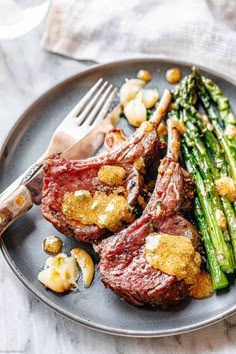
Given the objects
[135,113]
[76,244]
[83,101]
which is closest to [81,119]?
[83,101]

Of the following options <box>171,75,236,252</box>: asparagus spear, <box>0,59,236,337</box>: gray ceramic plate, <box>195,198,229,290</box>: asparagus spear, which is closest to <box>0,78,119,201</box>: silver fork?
<box>0,59,236,337</box>: gray ceramic plate

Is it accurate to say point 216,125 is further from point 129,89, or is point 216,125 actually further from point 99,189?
point 99,189

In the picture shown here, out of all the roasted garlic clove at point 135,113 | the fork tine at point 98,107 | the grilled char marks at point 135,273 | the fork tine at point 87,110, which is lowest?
the grilled char marks at point 135,273

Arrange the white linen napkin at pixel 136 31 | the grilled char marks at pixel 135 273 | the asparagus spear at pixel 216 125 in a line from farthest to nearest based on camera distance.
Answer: the white linen napkin at pixel 136 31
the asparagus spear at pixel 216 125
the grilled char marks at pixel 135 273

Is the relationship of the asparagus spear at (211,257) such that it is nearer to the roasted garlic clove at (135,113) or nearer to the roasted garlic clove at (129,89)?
the roasted garlic clove at (135,113)

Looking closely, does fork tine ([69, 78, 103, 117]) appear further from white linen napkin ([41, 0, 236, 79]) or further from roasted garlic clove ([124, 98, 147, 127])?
white linen napkin ([41, 0, 236, 79])

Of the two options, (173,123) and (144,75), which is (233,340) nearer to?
(173,123)

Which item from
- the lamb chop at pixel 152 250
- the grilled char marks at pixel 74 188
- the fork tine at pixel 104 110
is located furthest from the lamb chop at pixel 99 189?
the fork tine at pixel 104 110

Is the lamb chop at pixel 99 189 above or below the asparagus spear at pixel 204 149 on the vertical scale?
above
